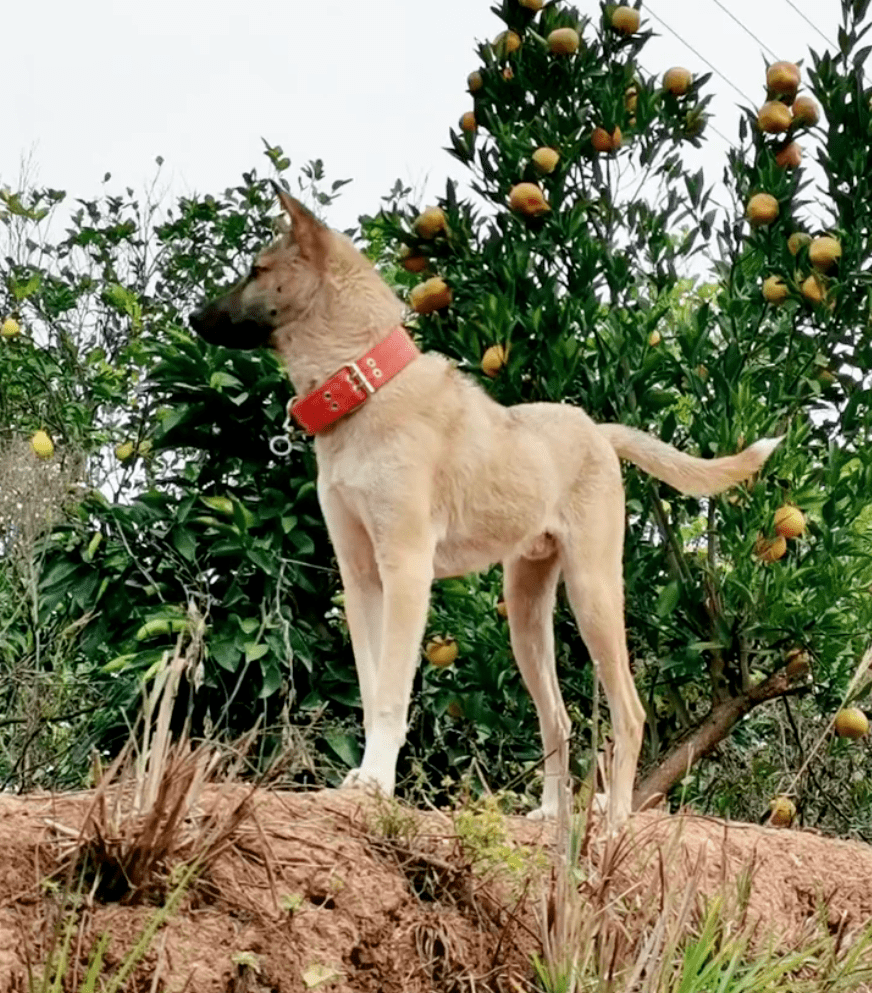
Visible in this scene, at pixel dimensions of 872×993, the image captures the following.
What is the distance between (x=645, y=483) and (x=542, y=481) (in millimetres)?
1682

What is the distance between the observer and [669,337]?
265 inches

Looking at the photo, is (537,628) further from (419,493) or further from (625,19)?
(625,19)

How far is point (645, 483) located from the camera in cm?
630

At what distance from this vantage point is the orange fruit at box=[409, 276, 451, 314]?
6.27m

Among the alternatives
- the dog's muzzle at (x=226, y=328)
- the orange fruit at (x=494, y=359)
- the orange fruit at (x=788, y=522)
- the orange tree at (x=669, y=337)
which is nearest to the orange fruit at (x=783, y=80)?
the orange tree at (x=669, y=337)

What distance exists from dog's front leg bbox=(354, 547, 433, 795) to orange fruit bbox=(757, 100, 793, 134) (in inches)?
121

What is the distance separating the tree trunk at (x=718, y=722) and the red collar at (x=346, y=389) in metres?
2.45

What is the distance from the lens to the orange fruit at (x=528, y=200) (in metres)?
6.21

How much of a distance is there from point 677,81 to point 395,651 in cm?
348

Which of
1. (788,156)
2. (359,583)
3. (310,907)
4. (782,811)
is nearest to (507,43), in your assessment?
(788,156)

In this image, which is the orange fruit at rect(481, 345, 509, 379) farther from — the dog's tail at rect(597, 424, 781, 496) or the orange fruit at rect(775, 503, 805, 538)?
the orange fruit at rect(775, 503, 805, 538)

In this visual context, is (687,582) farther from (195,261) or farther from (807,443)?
(195,261)

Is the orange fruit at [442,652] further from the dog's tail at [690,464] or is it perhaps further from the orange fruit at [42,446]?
the orange fruit at [42,446]

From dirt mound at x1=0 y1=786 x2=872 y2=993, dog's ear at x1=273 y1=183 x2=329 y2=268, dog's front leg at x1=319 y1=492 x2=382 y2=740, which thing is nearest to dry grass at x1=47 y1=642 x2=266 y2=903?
dirt mound at x1=0 y1=786 x2=872 y2=993
